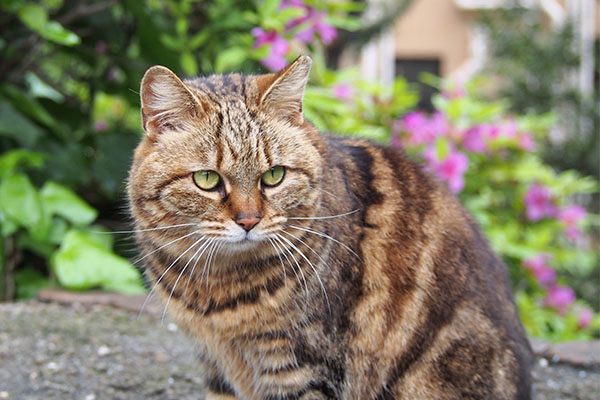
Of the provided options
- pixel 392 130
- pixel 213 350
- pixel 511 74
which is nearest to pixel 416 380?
pixel 213 350

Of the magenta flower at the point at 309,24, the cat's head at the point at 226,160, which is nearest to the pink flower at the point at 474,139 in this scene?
the magenta flower at the point at 309,24

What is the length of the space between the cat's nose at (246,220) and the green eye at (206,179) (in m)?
0.12

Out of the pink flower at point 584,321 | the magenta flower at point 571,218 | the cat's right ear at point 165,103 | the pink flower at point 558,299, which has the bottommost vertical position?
the pink flower at point 584,321

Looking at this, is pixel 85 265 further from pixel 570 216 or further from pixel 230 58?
pixel 570 216

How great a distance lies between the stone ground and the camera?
2.54 m

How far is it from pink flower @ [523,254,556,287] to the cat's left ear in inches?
104

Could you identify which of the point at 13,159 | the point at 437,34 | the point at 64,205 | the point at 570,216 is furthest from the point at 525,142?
the point at 437,34

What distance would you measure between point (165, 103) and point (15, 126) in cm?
174

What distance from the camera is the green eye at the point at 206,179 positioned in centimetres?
181

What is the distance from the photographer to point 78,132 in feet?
13.5

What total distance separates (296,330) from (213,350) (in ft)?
0.93

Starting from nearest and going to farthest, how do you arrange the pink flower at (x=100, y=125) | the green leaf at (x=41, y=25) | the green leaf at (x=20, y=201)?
the green leaf at (x=41, y=25), the green leaf at (x=20, y=201), the pink flower at (x=100, y=125)

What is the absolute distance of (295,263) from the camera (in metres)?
1.92

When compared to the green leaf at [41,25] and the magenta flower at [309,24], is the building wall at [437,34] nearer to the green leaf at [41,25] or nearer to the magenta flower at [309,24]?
the magenta flower at [309,24]
